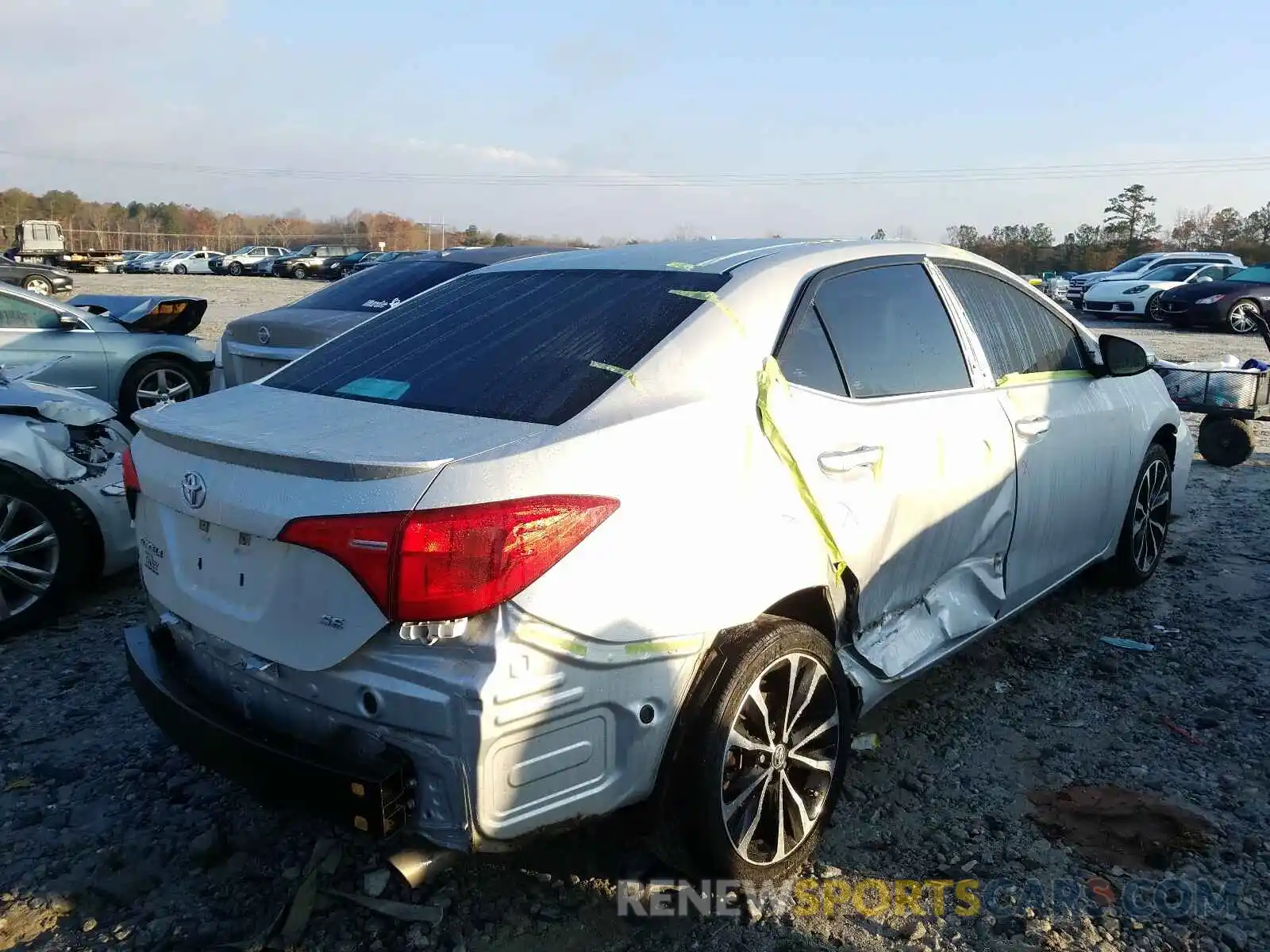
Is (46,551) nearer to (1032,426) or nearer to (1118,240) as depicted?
(1032,426)

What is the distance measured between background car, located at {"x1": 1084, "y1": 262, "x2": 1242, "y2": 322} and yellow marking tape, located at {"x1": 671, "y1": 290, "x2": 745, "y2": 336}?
22.2 metres

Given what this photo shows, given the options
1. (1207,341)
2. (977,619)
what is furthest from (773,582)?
(1207,341)

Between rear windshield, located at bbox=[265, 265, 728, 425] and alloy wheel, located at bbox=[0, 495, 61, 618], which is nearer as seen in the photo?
rear windshield, located at bbox=[265, 265, 728, 425]

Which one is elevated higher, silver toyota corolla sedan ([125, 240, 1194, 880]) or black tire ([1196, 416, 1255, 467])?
silver toyota corolla sedan ([125, 240, 1194, 880])

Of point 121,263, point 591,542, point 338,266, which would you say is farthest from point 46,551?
point 121,263

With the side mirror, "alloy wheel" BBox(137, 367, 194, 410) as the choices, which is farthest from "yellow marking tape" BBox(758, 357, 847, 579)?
"alloy wheel" BBox(137, 367, 194, 410)

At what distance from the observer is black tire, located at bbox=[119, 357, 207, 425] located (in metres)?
8.61

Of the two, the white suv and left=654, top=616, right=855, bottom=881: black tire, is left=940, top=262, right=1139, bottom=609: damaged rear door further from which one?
the white suv

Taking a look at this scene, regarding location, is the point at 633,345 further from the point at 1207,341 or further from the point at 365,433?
the point at 1207,341

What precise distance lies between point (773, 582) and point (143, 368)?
782 cm

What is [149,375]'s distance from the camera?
8812 mm

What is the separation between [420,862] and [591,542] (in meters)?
0.80

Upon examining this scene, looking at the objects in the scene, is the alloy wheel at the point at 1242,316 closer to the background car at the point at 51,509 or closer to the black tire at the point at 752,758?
the black tire at the point at 752,758

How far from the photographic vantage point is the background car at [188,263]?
52906mm
